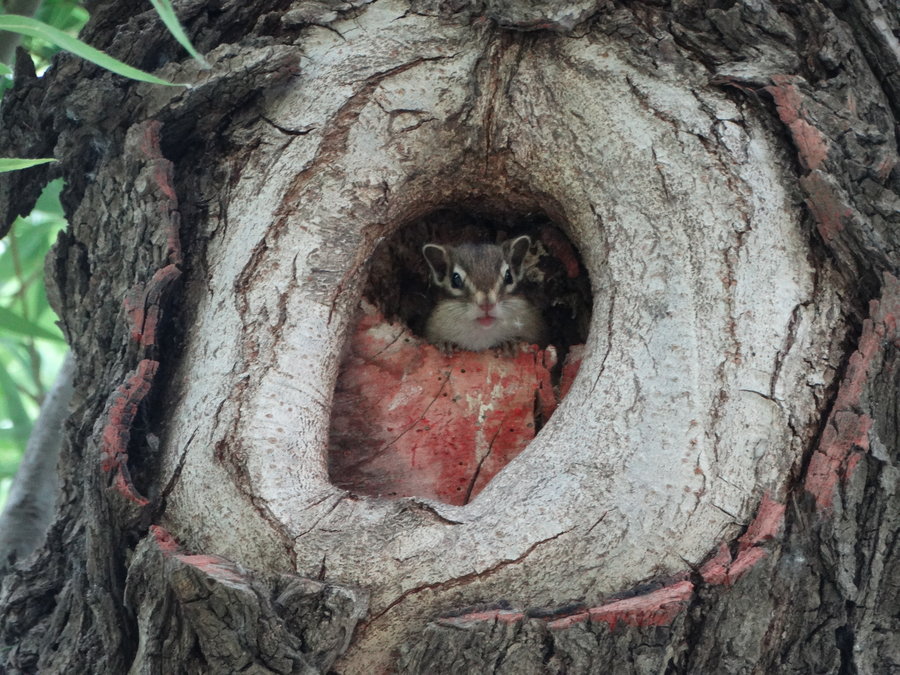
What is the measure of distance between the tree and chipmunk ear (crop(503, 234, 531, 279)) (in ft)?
2.78

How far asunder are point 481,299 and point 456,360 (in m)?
0.86

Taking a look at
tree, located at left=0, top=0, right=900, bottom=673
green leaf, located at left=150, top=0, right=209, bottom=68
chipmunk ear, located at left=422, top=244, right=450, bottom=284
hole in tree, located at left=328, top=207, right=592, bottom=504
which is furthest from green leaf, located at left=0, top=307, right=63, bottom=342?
green leaf, located at left=150, top=0, right=209, bottom=68

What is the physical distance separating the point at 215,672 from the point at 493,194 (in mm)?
2093

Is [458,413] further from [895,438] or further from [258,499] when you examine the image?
[895,438]

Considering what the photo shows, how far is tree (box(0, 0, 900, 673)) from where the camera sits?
2.69 meters

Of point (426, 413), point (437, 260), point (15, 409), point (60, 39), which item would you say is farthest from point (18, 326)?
point (60, 39)

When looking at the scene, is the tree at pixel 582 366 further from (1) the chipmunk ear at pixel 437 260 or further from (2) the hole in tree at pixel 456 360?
(1) the chipmunk ear at pixel 437 260

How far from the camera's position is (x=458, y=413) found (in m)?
3.94

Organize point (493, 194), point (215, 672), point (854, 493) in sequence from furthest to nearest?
point (493, 194)
point (854, 493)
point (215, 672)

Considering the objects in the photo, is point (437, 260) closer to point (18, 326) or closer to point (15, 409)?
point (18, 326)

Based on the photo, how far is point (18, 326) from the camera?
13.4ft

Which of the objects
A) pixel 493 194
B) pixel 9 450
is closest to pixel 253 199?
pixel 493 194

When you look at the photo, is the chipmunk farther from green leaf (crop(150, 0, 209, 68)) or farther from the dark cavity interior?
green leaf (crop(150, 0, 209, 68))

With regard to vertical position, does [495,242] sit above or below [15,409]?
above
